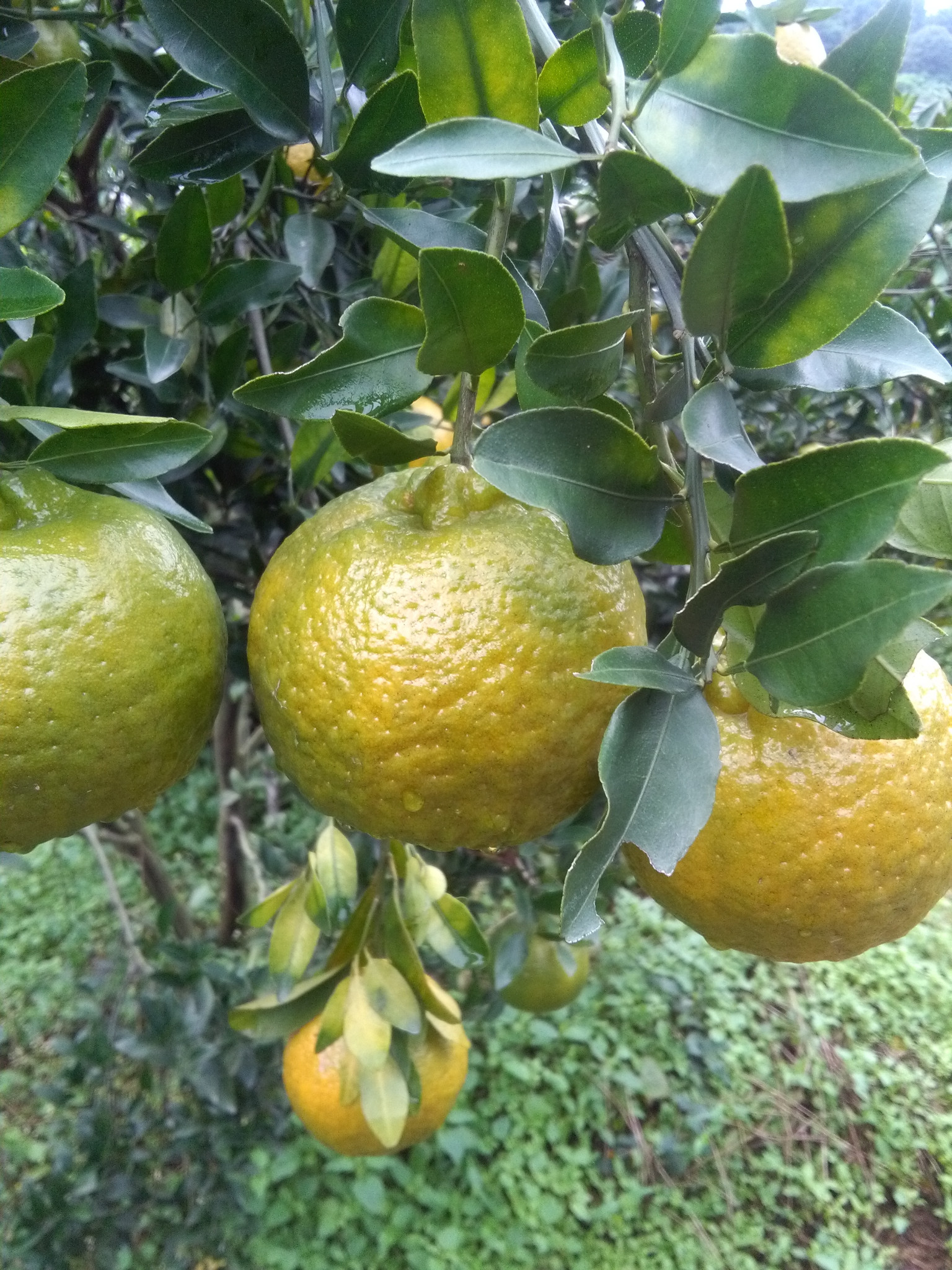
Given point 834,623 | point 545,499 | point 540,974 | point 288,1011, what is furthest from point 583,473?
point 540,974

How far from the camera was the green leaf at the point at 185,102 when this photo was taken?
595mm

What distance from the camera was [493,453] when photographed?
1.18 feet

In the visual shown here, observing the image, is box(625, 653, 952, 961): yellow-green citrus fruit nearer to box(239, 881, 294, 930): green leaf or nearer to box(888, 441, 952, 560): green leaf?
box(888, 441, 952, 560): green leaf

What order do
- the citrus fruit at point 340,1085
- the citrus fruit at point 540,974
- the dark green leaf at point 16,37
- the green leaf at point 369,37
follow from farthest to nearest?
the citrus fruit at point 540,974, the citrus fruit at point 340,1085, the dark green leaf at point 16,37, the green leaf at point 369,37

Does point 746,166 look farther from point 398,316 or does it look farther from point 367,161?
point 367,161

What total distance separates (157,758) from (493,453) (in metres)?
0.29

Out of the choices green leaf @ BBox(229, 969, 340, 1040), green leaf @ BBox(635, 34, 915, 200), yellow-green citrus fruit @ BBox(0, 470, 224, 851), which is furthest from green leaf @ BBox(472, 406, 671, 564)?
green leaf @ BBox(229, 969, 340, 1040)

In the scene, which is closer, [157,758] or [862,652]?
[862,652]

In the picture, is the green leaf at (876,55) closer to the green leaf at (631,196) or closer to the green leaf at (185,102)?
the green leaf at (631,196)

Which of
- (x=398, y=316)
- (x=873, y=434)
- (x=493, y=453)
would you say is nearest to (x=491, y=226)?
(x=398, y=316)

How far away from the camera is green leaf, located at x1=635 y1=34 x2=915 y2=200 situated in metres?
0.31

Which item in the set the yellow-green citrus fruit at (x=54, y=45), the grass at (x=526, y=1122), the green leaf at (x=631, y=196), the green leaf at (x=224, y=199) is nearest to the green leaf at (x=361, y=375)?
the green leaf at (x=631, y=196)

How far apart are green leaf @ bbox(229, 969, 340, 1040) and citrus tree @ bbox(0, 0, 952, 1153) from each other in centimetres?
56

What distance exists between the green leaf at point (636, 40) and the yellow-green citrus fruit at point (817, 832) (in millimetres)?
378
